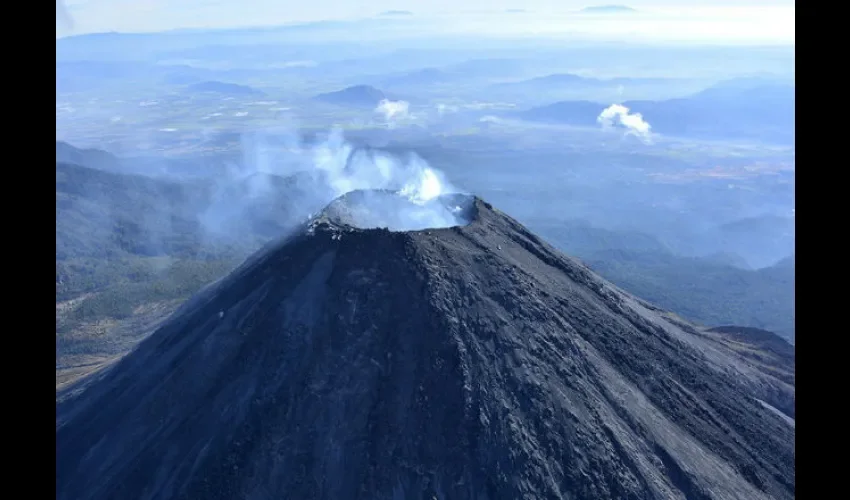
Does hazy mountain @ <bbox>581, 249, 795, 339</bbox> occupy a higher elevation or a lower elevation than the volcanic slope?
lower

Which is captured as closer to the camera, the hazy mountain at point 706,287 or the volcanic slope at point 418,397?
the volcanic slope at point 418,397

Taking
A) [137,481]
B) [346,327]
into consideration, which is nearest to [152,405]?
[137,481]

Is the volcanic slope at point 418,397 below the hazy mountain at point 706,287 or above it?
above

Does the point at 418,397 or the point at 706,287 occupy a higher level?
the point at 418,397

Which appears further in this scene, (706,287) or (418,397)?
(706,287)

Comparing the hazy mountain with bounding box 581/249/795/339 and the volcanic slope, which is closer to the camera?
the volcanic slope
